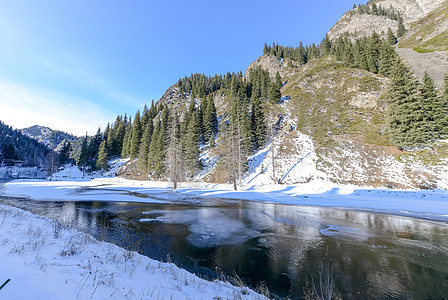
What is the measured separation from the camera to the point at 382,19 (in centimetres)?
11719

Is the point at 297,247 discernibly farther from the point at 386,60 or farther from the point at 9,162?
the point at 9,162

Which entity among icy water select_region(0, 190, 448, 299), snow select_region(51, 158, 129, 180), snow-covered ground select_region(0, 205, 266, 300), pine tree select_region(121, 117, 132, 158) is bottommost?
icy water select_region(0, 190, 448, 299)

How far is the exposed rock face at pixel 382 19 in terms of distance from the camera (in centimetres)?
11431

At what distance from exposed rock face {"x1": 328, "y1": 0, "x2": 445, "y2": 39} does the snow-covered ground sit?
14885cm

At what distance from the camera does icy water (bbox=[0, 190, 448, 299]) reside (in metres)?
6.60

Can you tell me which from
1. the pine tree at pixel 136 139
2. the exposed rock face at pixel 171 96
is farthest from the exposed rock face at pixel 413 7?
the pine tree at pixel 136 139

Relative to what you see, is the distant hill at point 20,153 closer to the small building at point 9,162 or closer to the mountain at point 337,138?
the small building at point 9,162

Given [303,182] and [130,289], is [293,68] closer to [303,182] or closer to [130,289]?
[303,182]

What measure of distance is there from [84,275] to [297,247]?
8.89m

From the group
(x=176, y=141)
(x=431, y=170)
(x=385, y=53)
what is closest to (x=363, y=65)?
(x=385, y=53)

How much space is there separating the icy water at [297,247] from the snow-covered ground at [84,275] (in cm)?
177

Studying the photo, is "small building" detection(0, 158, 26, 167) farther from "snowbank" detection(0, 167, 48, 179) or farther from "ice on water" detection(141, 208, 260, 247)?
"ice on water" detection(141, 208, 260, 247)

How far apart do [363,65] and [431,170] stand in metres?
46.7

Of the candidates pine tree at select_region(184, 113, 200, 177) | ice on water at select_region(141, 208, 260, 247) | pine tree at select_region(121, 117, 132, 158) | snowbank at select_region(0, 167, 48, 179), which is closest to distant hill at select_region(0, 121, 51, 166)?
snowbank at select_region(0, 167, 48, 179)
